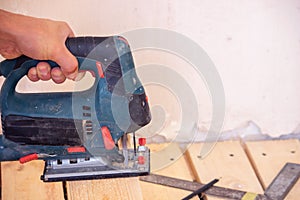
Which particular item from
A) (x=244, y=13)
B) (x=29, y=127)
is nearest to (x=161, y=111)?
(x=244, y=13)

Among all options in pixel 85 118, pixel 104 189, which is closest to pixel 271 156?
pixel 104 189

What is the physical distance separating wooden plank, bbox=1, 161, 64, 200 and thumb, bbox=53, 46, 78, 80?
0.36 metres

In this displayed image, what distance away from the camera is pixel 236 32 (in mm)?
1657

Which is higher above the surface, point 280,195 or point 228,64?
point 228,64

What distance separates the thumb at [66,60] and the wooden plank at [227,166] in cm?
55

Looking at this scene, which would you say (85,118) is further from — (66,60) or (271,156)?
(271,156)

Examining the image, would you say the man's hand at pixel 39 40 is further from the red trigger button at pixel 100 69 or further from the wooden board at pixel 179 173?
the wooden board at pixel 179 173

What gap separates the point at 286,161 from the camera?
1.74 m

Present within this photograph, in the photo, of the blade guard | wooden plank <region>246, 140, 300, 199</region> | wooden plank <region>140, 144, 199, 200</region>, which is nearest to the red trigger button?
the blade guard

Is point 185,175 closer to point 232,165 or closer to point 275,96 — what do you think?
point 232,165

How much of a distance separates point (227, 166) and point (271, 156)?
16 cm

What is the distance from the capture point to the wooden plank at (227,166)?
1623mm

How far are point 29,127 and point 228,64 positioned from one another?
0.64m

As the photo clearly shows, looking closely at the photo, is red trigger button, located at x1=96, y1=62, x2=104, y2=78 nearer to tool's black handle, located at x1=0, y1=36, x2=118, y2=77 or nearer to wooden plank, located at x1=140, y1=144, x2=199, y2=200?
tool's black handle, located at x1=0, y1=36, x2=118, y2=77
